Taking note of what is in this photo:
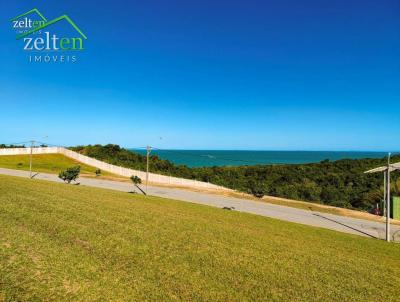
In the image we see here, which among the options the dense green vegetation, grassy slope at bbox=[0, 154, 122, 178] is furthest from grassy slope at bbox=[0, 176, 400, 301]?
grassy slope at bbox=[0, 154, 122, 178]

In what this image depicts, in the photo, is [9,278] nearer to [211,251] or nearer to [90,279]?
[90,279]

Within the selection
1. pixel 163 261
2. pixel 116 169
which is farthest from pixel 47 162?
pixel 163 261

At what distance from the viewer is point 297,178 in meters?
59.0

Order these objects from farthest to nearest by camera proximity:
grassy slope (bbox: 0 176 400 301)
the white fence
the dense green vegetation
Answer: the white fence < the dense green vegetation < grassy slope (bbox: 0 176 400 301)

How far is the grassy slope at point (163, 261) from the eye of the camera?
6.75 m

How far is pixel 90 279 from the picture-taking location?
6.91 meters

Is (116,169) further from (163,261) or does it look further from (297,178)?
(163,261)

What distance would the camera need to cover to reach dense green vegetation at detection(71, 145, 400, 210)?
146 feet

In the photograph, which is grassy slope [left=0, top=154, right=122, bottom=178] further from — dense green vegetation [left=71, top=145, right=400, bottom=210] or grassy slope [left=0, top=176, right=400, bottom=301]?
grassy slope [left=0, top=176, right=400, bottom=301]

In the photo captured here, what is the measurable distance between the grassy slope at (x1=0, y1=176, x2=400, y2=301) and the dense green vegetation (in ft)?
81.9

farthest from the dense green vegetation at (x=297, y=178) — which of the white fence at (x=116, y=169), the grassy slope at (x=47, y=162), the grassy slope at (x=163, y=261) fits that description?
the grassy slope at (x=163, y=261)

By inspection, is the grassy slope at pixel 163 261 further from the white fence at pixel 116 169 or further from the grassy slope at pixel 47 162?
the grassy slope at pixel 47 162

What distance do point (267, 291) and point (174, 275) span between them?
7.40 ft

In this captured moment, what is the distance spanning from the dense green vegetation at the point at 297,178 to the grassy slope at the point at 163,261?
2497 centimetres
